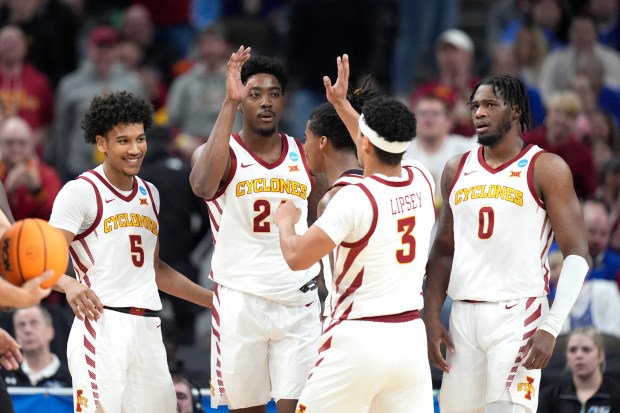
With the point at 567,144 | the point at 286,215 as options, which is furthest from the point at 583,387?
the point at 286,215

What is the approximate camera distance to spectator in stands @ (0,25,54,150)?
14.3m

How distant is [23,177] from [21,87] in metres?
2.84

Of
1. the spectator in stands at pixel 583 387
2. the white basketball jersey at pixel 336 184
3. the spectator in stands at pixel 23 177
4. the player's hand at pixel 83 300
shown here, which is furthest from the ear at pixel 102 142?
the spectator in stands at pixel 23 177

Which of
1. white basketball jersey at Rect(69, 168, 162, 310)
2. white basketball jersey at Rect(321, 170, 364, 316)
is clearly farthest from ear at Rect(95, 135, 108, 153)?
white basketball jersey at Rect(321, 170, 364, 316)

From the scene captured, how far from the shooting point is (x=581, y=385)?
9.77m

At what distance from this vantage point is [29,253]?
6867 millimetres

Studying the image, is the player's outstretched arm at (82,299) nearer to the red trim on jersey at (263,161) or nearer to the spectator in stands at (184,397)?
the red trim on jersey at (263,161)

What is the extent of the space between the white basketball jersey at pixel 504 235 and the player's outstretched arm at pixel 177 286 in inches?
68.7

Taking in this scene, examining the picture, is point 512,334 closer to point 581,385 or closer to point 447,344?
point 447,344

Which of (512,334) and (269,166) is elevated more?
(269,166)

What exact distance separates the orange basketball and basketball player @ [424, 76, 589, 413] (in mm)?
2380

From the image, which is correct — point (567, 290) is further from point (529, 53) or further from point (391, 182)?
point (529, 53)

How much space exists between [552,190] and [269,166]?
1.77 m

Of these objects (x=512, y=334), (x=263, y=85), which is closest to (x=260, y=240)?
(x=263, y=85)
